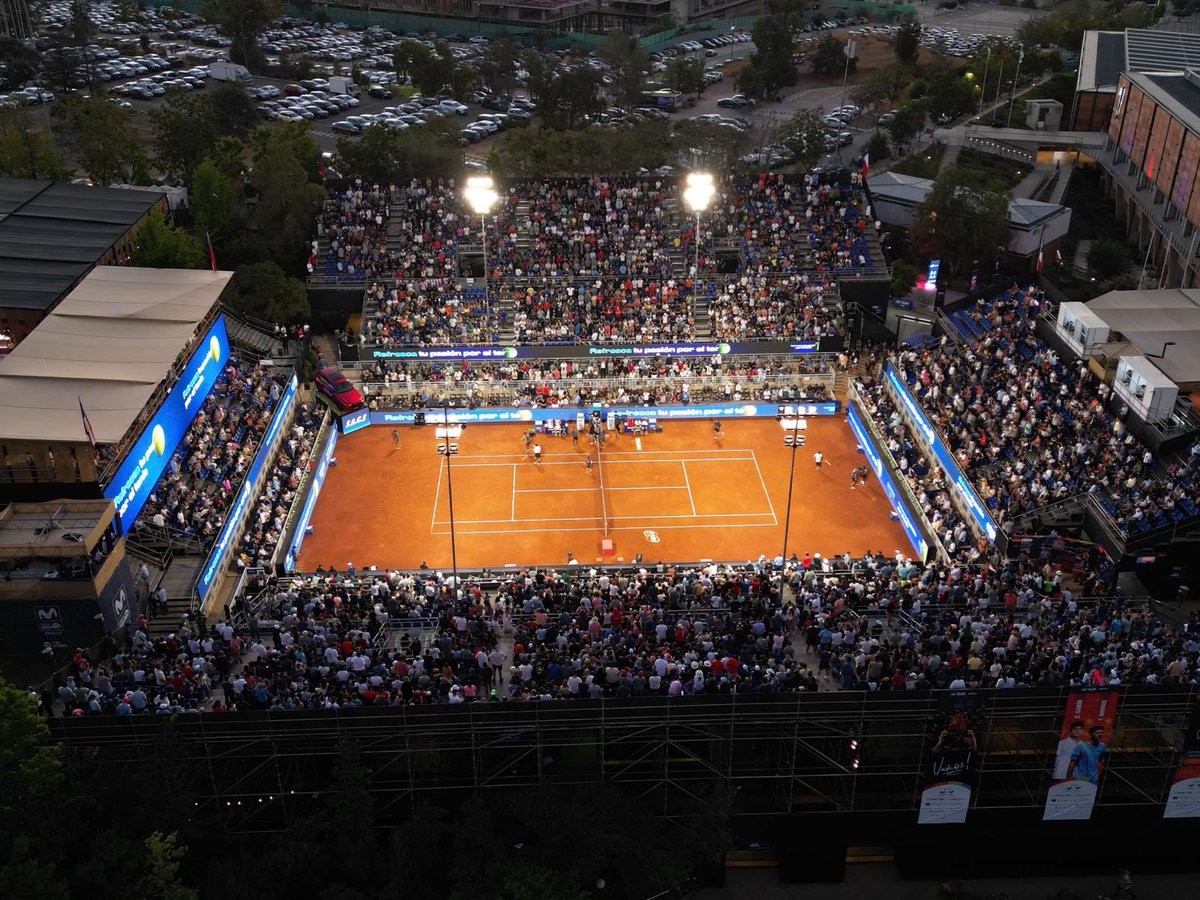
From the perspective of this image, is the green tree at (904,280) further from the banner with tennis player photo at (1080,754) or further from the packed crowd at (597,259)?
the banner with tennis player photo at (1080,754)

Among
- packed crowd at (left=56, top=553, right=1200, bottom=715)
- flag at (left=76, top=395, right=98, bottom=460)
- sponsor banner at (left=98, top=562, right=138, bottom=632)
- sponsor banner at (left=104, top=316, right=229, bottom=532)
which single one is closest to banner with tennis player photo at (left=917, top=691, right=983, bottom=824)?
packed crowd at (left=56, top=553, right=1200, bottom=715)

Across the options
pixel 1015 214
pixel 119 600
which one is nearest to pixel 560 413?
pixel 119 600

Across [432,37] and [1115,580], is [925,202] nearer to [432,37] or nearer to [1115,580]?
[1115,580]

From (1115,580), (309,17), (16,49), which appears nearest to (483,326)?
(1115,580)

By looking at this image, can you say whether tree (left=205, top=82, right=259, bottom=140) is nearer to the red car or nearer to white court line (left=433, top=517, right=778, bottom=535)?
the red car


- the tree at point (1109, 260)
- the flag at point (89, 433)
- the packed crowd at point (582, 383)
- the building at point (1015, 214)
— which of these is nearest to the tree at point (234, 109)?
the packed crowd at point (582, 383)
